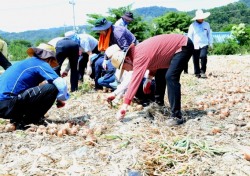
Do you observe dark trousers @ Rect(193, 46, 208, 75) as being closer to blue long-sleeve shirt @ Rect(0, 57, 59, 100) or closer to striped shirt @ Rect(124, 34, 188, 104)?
striped shirt @ Rect(124, 34, 188, 104)

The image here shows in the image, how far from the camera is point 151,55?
368cm

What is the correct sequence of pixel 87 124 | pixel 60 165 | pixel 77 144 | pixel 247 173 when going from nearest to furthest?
pixel 247 173, pixel 60 165, pixel 77 144, pixel 87 124

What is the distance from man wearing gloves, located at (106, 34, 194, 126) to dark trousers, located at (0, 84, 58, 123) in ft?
2.70

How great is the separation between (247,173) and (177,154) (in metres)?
0.55

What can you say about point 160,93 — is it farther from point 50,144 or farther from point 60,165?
point 60,165

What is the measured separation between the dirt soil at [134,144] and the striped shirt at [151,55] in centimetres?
48

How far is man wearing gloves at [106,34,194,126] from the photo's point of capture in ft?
11.9

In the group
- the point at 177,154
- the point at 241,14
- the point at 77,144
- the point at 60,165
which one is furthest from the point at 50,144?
the point at 241,14

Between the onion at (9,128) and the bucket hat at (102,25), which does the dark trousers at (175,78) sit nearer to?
the bucket hat at (102,25)

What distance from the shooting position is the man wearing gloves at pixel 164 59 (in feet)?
11.9

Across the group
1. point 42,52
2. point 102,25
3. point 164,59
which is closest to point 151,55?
point 164,59

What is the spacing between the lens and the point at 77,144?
3338 millimetres

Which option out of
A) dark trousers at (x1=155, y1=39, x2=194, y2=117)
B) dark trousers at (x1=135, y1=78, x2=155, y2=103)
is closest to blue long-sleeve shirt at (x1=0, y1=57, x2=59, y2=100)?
dark trousers at (x1=155, y1=39, x2=194, y2=117)

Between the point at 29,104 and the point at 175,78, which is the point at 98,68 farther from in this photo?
the point at 175,78
